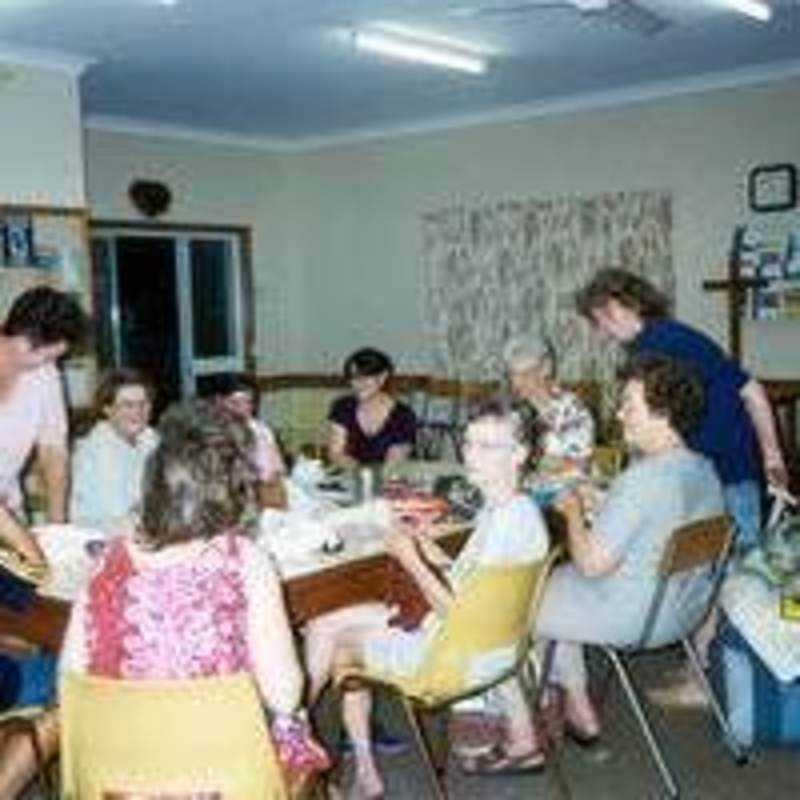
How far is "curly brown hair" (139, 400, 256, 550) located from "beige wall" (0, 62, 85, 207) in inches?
153

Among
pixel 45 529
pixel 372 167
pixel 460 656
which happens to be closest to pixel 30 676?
pixel 45 529

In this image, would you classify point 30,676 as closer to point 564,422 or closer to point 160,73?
point 564,422

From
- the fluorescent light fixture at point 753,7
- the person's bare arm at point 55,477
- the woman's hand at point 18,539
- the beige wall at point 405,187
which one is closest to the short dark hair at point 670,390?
the woman's hand at point 18,539

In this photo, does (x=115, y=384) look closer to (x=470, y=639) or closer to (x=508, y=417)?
(x=508, y=417)

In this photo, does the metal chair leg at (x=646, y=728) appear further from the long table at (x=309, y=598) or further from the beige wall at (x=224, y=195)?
the beige wall at (x=224, y=195)

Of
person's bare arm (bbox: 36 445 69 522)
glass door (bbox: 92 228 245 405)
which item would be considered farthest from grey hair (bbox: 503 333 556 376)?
glass door (bbox: 92 228 245 405)

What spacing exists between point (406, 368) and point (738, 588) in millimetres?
5202

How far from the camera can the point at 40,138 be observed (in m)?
6.05

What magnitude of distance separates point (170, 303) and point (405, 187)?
5.66 feet

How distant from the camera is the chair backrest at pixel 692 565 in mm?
3137

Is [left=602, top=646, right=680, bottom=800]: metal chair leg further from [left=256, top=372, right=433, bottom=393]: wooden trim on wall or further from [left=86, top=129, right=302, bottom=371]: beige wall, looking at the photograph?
[left=256, top=372, right=433, bottom=393]: wooden trim on wall

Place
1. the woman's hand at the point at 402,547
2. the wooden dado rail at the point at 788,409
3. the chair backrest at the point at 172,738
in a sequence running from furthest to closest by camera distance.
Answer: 1. the wooden dado rail at the point at 788,409
2. the woman's hand at the point at 402,547
3. the chair backrest at the point at 172,738

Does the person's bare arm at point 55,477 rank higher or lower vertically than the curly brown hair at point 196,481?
lower

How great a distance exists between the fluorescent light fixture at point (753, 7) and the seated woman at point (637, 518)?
8.15 feet
